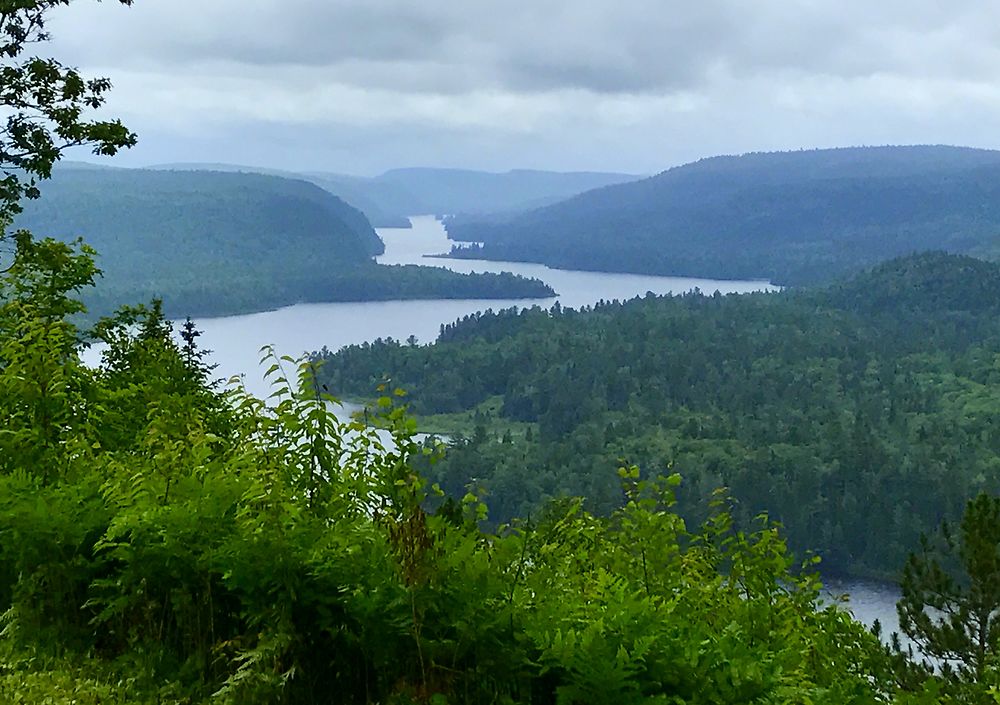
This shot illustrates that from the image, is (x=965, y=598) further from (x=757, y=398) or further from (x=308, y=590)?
(x=757, y=398)

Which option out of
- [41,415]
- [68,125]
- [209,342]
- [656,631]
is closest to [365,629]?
[656,631]

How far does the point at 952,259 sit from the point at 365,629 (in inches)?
7646

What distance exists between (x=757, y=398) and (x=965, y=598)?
10150cm

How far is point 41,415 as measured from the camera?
22.6ft

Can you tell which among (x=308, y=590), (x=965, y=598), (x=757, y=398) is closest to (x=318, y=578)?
(x=308, y=590)

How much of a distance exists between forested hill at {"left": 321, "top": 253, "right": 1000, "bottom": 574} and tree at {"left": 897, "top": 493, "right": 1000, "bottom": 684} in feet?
124

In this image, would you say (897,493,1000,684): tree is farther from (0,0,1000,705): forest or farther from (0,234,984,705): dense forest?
(0,234,984,705): dense forest

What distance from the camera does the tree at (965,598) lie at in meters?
23.0

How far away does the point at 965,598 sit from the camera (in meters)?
25.8

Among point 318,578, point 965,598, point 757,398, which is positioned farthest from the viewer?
point 757,398

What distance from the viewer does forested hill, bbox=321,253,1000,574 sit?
3361 inches

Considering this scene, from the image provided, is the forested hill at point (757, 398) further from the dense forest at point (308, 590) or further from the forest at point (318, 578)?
the dense forest at point (308, 590)

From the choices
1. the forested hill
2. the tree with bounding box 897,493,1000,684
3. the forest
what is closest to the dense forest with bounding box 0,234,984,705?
the forest

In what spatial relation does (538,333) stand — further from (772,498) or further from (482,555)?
(482,555)
